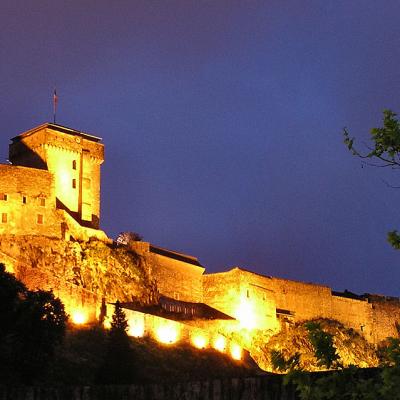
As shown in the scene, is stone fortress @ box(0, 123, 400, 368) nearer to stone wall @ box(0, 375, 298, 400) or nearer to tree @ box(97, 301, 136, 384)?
tree @ box(97, 301, 136, 384)

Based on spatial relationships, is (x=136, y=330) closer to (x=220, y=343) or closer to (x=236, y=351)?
(x=220, y=343)

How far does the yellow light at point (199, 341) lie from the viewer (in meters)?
61.3

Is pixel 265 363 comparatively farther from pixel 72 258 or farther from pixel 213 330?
pixel 72 258

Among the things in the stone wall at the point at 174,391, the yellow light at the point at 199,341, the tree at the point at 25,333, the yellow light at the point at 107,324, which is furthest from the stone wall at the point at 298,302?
the stone wall at the point at 174,391

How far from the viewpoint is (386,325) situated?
89312mm

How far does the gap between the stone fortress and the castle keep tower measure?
73mm

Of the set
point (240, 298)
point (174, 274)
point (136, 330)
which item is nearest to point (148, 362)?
point (136, 330)

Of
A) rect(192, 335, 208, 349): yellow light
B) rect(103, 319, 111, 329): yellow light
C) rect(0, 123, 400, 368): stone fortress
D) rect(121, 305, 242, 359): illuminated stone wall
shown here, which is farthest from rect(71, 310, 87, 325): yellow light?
rect(192, 335, 208, 349): yellow light

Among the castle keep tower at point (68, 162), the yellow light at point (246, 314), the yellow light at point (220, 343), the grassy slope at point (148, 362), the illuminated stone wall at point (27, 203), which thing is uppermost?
the castle keep tower at point (68, 162)

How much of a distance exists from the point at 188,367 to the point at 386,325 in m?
37.3

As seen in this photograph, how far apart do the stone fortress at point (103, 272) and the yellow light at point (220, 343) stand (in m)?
0.09

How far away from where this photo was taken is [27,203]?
6219 cm

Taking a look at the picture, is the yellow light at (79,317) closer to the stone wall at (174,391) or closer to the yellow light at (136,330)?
the yellow light at (136,330)

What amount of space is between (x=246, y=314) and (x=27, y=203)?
69.9 feet
